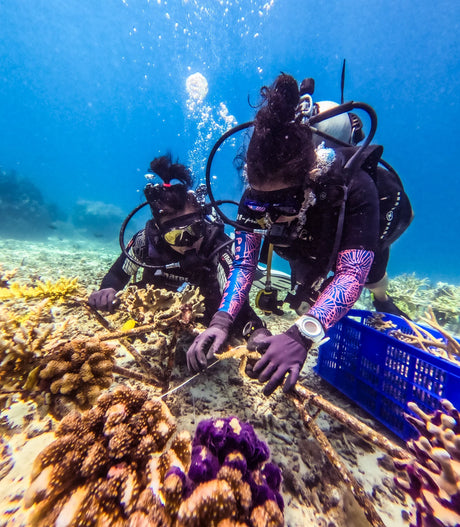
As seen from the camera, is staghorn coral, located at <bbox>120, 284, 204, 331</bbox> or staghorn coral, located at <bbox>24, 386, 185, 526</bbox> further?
staghorn coral, located at <bbox>120, 284, 204, 331</bbox>

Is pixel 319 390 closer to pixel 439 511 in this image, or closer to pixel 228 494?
pixel 439 511

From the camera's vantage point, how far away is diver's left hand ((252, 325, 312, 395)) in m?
1.76

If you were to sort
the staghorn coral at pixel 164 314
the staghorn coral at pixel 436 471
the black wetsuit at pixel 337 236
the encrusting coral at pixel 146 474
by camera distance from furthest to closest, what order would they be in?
the black wetsuit at pixel 337 236, the staghorn coral at pixel 164 314, the staghorn coral at pixel 436 471, the encrusting coral at pixel 146 474

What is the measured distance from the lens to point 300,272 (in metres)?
3.38

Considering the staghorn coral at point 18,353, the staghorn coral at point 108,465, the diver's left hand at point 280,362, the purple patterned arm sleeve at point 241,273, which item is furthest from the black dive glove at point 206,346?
the staghorn coral at point 18,353

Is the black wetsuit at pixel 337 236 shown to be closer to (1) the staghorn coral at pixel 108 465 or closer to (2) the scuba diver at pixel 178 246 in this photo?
(2) the scuba diver at pixel 178 246

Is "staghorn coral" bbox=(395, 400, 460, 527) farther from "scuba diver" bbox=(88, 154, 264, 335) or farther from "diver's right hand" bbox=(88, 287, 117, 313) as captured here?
"diver's right hand" bbox=(88, 287, 117, 313)

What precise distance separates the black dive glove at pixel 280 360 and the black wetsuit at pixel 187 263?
2.18 meters

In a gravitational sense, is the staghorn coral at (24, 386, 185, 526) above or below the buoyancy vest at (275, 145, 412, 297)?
below

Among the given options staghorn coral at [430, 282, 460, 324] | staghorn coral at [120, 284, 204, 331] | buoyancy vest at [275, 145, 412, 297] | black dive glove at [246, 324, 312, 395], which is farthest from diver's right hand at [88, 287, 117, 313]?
staghorn coral at [430, 282, 460, 324]

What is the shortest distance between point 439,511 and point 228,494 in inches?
40.7

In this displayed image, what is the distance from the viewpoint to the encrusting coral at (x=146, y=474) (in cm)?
104

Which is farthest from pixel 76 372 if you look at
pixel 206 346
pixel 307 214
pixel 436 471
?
pixel 307 214

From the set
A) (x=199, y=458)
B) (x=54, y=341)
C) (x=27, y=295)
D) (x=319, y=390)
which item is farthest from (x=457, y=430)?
(x=27, y=295)
